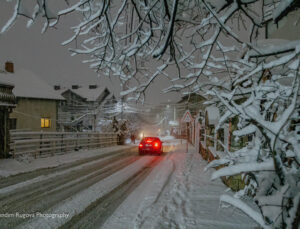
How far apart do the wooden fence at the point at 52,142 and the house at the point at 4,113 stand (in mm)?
301

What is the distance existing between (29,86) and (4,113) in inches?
649

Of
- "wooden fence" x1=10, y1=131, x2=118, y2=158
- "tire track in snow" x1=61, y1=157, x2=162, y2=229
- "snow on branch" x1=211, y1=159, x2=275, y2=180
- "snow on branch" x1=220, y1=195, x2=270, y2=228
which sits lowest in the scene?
"tire track in snow" x1=61, y1=157, x2=162, y2=229

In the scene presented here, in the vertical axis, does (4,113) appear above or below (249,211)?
above

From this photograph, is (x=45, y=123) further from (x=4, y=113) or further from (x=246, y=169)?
(x=246, y=169)

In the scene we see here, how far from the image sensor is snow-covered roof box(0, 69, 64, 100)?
2321 centimetres

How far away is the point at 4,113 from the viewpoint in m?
10.6

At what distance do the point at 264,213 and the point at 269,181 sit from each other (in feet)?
0.81

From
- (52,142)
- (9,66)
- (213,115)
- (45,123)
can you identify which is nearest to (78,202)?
(213,115)

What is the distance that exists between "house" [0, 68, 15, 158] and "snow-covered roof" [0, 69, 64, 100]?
13201mm

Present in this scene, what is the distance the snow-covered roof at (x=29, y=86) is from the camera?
23214mm

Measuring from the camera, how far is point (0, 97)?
1026 centimetres

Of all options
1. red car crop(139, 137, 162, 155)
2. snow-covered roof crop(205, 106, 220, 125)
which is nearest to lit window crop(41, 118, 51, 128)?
red car crop(139, 137, 162, 155)

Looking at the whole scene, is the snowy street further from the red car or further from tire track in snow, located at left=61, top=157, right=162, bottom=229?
the red car

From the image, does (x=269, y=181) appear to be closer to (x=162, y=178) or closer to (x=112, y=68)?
(x=112, y=68)
